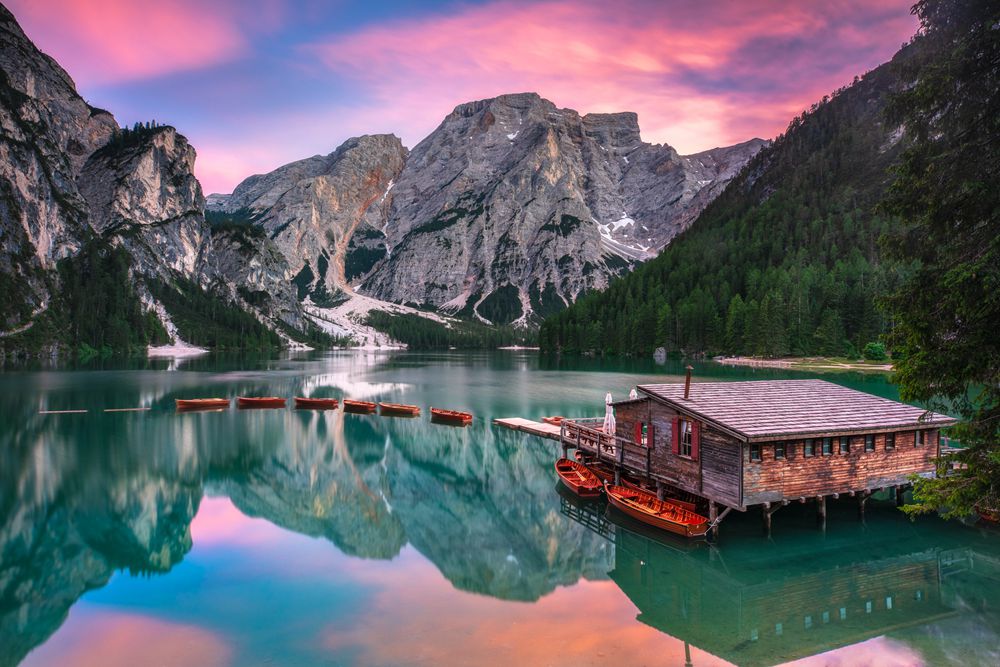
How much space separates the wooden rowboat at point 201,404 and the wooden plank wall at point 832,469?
68.1 m

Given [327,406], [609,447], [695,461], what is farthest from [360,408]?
[695,461]

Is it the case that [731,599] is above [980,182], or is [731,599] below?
below

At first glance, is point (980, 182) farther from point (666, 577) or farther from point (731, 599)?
point (666, 577)

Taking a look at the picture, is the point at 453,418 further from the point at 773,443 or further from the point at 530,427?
the point at 773,443

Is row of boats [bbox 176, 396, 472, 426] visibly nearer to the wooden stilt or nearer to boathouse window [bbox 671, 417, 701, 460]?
boathouse window [bbox 671, 417, 701, 460]

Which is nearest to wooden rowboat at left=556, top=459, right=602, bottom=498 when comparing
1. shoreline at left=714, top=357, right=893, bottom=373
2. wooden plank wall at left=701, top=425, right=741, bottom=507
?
wooden plank wall at left=701, top=425, right=741, bottom=507

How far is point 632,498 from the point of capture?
1251 inches

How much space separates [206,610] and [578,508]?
1995 centimetres

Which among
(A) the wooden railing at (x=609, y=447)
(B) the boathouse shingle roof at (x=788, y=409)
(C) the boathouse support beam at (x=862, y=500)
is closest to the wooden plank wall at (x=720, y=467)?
(B) the boathouse shingle roof at (x=788, y=409)

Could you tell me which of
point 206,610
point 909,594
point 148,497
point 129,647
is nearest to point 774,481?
point 909,594

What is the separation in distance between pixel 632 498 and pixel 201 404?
63.0 metres

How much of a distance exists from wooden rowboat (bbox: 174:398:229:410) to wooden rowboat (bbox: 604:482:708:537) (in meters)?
59.7

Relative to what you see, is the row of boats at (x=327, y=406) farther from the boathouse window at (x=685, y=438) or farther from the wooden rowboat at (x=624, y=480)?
the boathouse window at (x=685, y=438)

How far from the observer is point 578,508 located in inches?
1363
